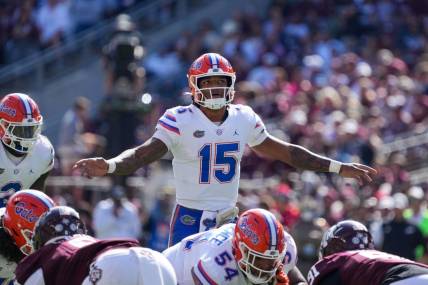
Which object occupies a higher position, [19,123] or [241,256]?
[19,123]

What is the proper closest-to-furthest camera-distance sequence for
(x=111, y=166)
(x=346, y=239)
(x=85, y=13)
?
(x=346, y=239) < (x=111, y=166) < (x=85, y=13)

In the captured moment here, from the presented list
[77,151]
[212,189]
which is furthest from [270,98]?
[212,189]

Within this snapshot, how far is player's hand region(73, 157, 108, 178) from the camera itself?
8016 mm

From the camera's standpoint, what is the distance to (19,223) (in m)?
7.73

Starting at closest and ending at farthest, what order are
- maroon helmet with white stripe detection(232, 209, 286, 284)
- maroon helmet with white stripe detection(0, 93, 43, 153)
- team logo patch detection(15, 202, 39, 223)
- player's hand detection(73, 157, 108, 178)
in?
maroon helmet with white stripe detection(232, 209, 286, 284) → team logo patch detection(15, 202, 39, 223) → player's hand detection(73, 157, 108, 178) → maroon helmet with white stripe detection(0, 93, 43, 153)

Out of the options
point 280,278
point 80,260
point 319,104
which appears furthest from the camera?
point 319,104

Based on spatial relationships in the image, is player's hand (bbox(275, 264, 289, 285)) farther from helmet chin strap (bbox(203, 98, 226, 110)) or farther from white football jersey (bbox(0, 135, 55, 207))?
white football jersey (bbox(0, 135, 55, 207))

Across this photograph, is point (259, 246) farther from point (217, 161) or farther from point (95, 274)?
point (217, 161)

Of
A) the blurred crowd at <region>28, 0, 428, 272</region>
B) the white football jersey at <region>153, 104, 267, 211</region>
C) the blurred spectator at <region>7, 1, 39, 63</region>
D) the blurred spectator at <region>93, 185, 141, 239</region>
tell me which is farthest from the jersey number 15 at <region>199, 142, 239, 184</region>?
the blurred spectator at <region>7, 1, 39, 63</region>

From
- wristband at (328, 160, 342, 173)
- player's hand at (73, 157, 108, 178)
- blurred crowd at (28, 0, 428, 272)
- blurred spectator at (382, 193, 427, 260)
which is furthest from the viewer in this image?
blurred crowd at (28, 0, 428, 272)

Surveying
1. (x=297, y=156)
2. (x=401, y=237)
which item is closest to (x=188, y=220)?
(x=297, y=156)

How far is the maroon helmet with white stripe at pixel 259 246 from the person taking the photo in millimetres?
7047

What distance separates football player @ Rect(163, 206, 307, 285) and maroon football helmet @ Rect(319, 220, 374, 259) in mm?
296

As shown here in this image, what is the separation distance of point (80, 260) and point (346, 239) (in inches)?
65.8
